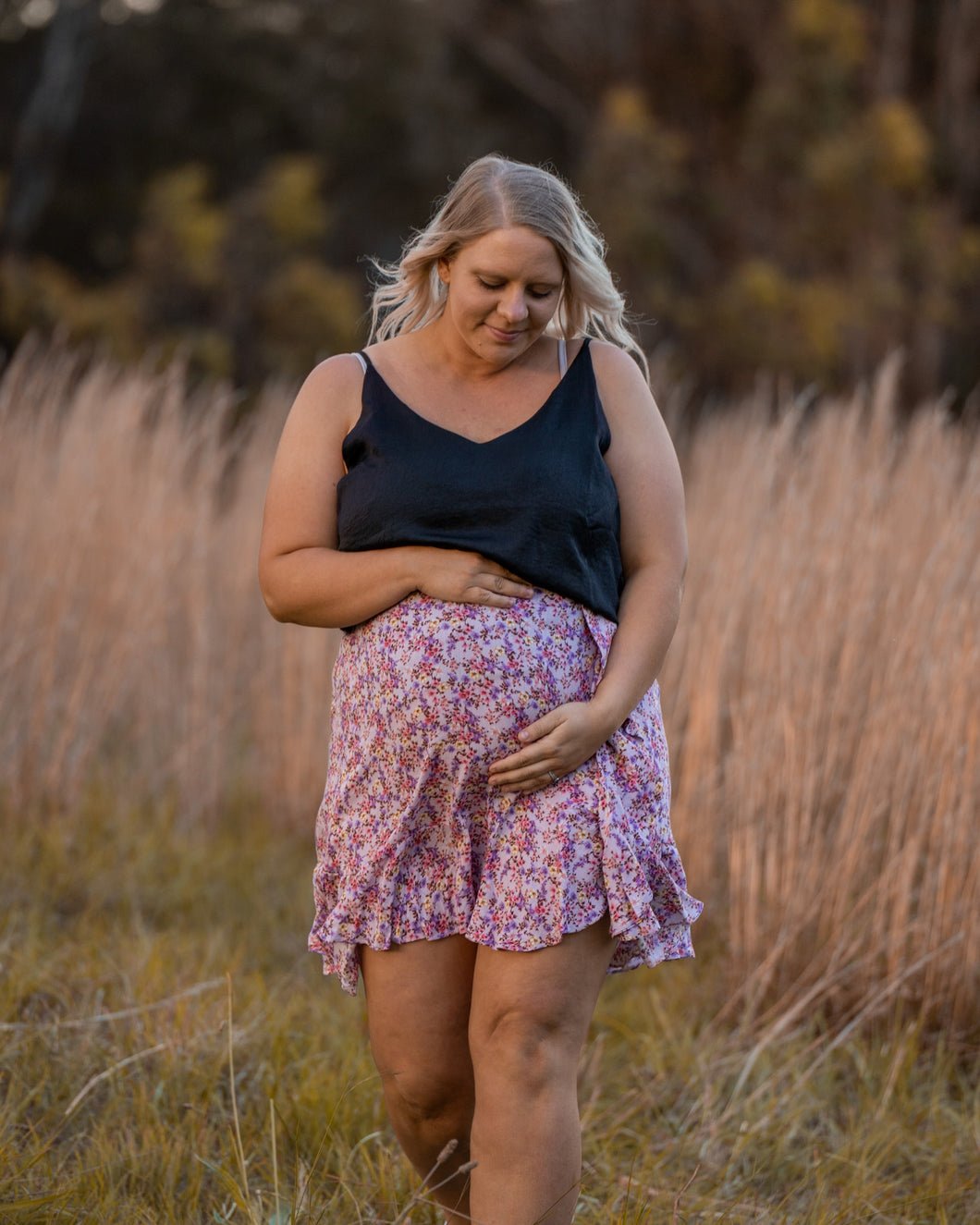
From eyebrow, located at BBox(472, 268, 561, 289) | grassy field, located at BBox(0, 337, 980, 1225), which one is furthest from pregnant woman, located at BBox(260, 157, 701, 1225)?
grassy field, located at BBox(0, 337, 980, 1225)

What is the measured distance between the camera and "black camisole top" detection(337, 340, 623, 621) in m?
1.75

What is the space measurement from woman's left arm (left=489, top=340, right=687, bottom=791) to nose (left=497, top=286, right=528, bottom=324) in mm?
181

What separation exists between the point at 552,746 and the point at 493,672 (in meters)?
0.13

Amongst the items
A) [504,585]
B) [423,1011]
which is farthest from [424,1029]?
[504,585]

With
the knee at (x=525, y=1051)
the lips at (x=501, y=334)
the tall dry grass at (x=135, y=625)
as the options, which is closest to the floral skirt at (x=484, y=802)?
the knee at (x=525, y=1051)

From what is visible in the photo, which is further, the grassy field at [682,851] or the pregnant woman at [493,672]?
the grassy field at [682,851]

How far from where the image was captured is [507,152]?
14.8 metres

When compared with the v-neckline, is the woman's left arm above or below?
below

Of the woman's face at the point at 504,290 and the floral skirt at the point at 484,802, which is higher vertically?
the woman's face at the point at 504,290

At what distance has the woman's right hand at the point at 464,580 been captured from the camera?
1.73 meters

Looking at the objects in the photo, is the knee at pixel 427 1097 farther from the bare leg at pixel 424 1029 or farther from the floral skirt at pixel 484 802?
the floral skirt at pixel 484 802

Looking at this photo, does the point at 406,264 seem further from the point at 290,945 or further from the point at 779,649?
the point at 290,945

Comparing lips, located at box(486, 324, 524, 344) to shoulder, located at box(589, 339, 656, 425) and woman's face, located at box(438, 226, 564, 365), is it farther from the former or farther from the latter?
shoulder, located at box(589, 339, 656, 425)

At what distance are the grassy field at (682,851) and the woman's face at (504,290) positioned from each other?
1.20 meters
